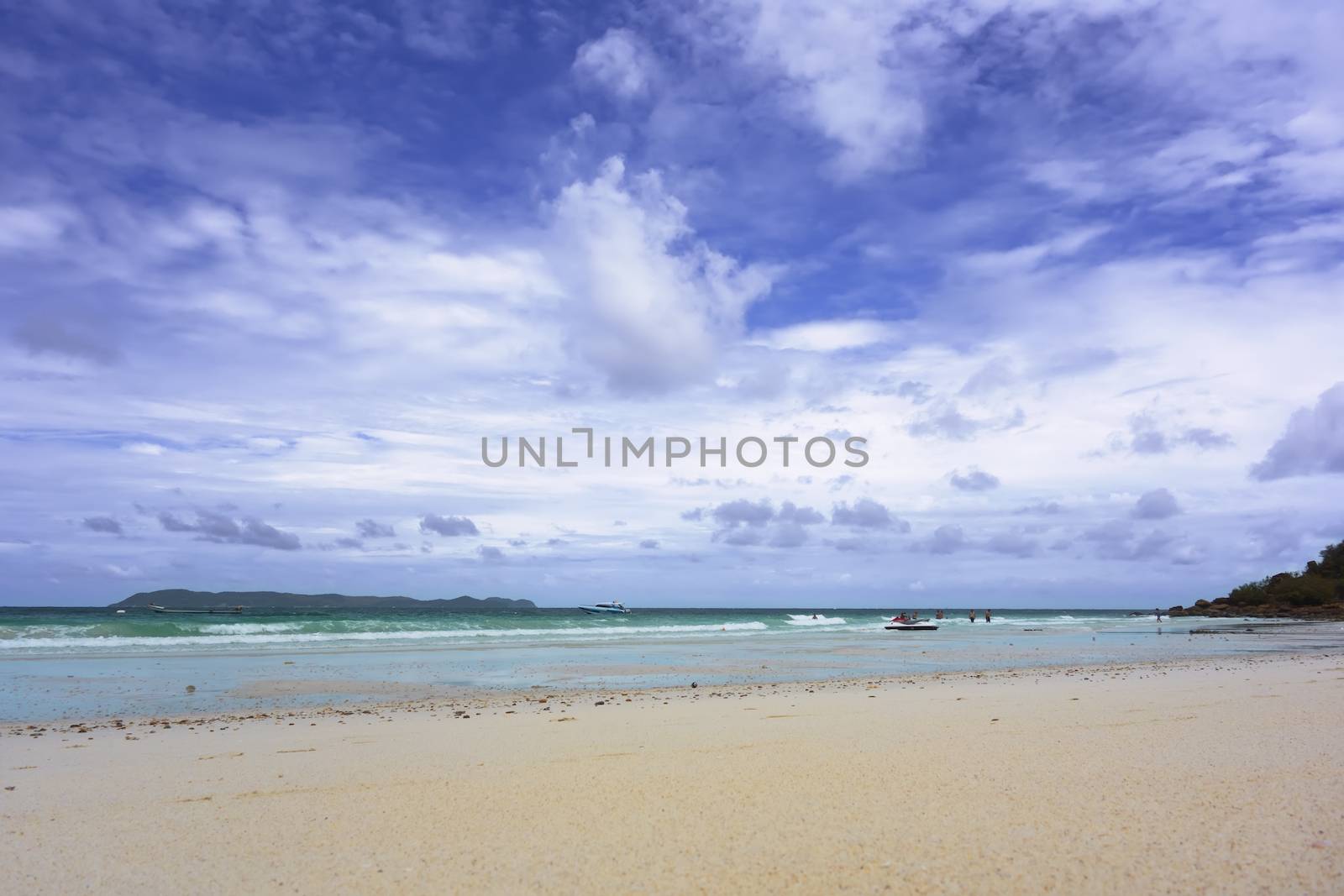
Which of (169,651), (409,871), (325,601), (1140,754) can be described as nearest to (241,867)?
Answer: (409,871)

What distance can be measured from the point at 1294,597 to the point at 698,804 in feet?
341

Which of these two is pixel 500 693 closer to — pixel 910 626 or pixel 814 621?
pixel 910 626

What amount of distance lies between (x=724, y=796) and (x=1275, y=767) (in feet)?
17.3

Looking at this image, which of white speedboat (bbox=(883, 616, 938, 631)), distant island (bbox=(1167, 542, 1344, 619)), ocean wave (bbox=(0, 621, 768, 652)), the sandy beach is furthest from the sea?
distant island (bbox=(1167, 542, 1344, 619))

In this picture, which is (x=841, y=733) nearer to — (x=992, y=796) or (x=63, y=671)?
(x=992, y=796)

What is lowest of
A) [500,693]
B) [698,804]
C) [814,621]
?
[814,621]

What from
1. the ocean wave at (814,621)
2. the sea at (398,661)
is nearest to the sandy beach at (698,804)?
the sea at (398,661)

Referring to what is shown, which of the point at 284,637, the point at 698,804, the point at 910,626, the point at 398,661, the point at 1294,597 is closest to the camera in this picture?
the point at 698,804

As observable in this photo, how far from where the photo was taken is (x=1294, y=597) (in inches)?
3415

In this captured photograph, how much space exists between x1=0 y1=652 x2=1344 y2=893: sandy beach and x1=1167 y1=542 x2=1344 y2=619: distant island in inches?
3286

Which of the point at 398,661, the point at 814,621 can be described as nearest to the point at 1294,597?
the point at 814,621

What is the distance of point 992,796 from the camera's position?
6758 mm

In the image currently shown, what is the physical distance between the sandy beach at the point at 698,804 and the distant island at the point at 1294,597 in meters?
83.5

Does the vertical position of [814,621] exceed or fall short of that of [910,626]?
it falls short
